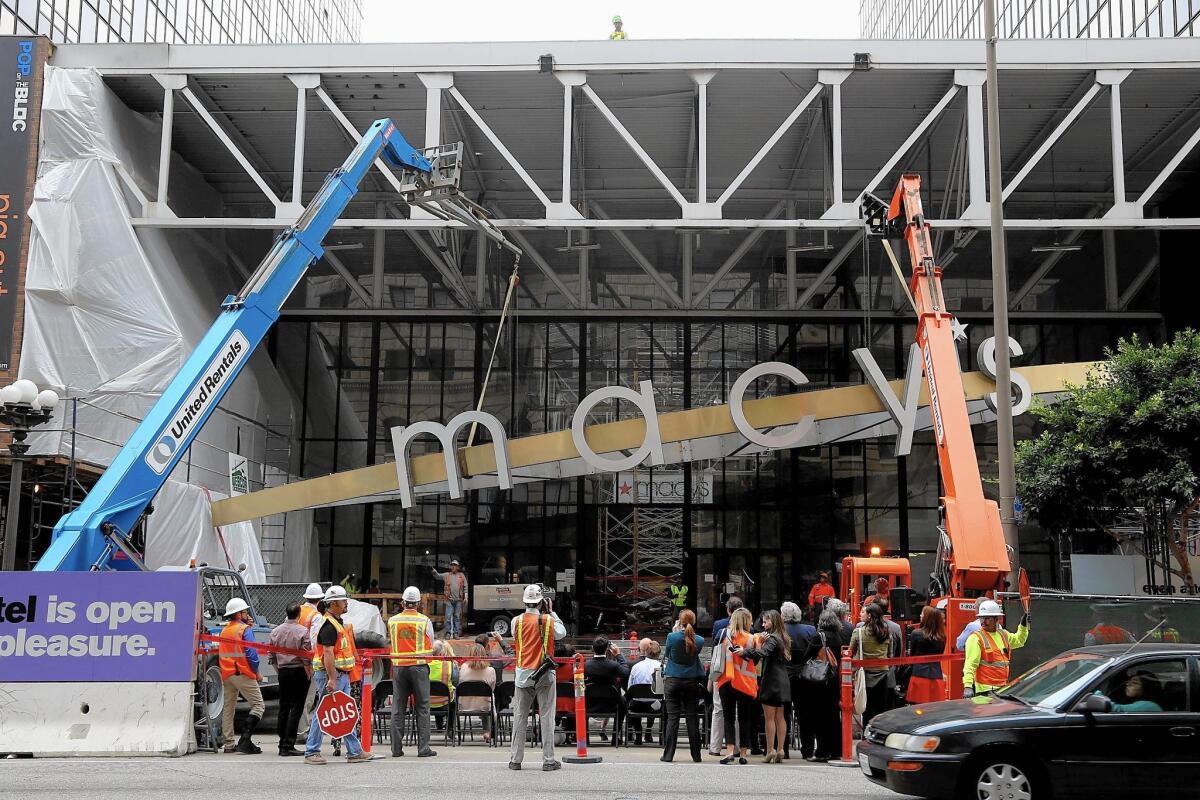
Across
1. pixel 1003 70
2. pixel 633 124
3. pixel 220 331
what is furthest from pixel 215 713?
pixel 1003 70

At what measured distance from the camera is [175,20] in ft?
144

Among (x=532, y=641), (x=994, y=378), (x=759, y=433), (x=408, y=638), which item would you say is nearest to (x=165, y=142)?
(x=759, y=433)

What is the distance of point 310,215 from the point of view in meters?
18.6

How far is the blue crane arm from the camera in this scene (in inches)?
582

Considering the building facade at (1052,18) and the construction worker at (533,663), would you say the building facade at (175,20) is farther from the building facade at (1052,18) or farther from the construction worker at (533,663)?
the building facade at (1052,18)

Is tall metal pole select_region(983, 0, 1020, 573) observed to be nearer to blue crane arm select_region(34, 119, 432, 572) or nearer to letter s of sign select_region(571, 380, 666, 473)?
letter s of sign select_region(571, 380, 666, 473)

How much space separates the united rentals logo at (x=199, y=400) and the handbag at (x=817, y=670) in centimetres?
905

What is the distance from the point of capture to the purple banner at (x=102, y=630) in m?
12.5

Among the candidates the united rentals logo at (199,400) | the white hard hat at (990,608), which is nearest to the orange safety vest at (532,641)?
the white hard hat at (990,608)

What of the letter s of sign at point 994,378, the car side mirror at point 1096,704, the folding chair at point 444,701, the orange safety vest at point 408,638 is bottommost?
the folding chair at point 444,701

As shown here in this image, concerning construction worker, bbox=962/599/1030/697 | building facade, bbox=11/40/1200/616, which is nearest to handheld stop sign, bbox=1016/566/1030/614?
construction worker, bbox=962/599/1030/697

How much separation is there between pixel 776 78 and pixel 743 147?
3.99 metres

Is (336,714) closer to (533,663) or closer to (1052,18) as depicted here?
(533,663)

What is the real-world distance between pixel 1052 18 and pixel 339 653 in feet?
120
